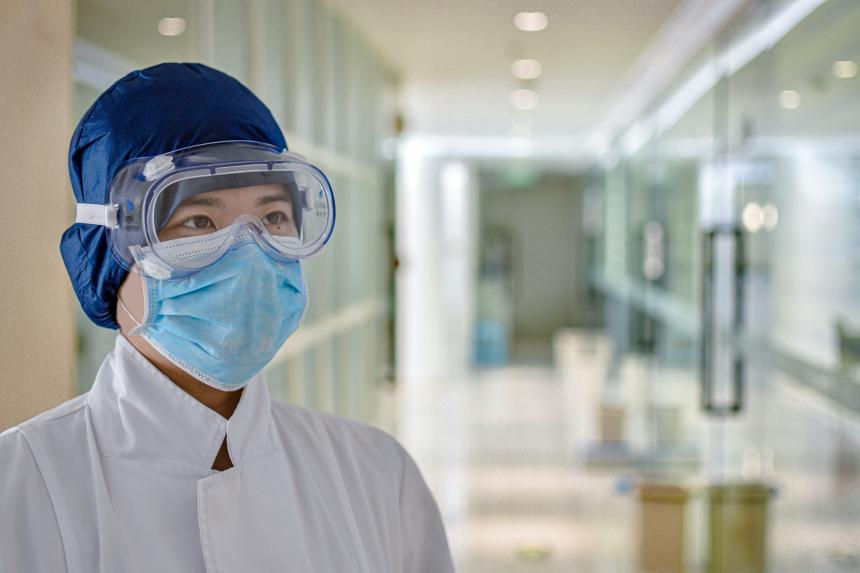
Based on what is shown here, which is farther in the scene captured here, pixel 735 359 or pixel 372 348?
pixel 372 348

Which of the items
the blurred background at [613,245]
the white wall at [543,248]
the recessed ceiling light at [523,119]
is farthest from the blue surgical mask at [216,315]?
the white wall at [543,248]

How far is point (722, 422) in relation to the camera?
4332 millimetres

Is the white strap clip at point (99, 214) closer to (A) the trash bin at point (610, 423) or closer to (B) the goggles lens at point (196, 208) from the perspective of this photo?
(B) the goggles lens at point (196, 208)

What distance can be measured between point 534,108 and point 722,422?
4.39 meters

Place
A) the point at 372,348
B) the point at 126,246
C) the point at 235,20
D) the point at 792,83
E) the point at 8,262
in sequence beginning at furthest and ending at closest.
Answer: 1. the point at 372,348
2. the point at 792,83
3. the point at 235,20
4. the point at 8,262
5. the point at 126,246

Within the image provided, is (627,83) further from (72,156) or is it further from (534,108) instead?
(72,156)

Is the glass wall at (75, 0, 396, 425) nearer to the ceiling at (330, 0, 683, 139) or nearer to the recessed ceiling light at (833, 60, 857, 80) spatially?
the ceiling at (330, 0, 683, 139)

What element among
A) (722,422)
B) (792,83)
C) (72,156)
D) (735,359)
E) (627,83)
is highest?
(627,83)

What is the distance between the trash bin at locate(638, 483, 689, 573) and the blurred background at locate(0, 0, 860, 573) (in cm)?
1

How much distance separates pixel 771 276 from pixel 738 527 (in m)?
1.20

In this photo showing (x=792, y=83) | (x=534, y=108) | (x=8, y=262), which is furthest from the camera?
(x=534, y=108)

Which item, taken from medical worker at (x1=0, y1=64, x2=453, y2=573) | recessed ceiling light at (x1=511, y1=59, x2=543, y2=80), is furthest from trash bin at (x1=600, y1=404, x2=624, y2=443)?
medical worker at (x1=0, y1=64, x2=453, y2=573)

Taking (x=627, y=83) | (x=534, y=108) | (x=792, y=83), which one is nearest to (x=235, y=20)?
(x=792, y=83)

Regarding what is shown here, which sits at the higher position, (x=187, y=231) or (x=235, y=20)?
(x=235, y=20)
